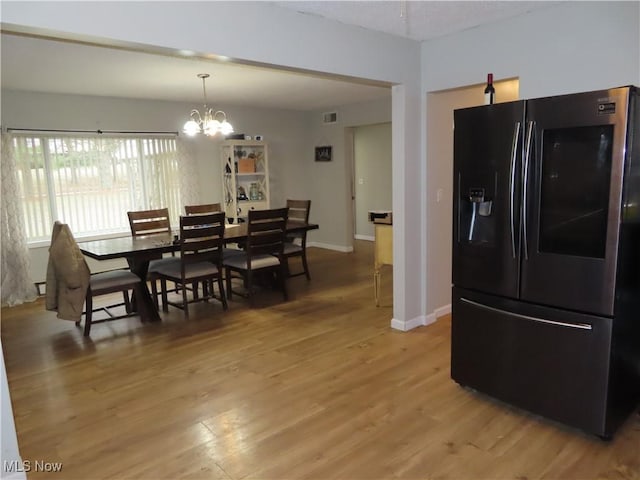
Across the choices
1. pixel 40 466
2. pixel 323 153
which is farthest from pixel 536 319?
pixel 323 153

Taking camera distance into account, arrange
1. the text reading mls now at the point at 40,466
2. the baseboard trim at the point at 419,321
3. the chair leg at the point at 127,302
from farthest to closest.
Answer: the chair leg at the point at 127,302 → the baseboard trim at the point at 419,321 → the text reading mls now at the point at 40,466

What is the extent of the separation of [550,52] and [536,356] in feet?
6.14

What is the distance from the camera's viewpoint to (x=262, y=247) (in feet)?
15.2

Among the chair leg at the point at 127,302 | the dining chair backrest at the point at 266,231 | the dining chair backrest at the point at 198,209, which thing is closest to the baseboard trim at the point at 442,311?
the dining chair backrest at the point at 266,231

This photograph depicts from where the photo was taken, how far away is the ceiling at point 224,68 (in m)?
2.82

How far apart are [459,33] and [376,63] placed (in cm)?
65

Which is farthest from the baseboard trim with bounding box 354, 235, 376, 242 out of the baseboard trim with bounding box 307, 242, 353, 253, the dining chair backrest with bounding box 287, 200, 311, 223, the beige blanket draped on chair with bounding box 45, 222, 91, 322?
the beige blanket draped on chair with bounding box 45, 222, 91, 322

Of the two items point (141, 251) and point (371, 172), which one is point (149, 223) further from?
point (371, 172)

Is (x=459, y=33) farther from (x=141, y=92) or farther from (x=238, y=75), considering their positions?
(x=141, y=92)

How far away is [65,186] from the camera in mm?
5430

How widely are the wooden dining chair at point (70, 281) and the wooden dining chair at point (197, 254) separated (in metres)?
0.42

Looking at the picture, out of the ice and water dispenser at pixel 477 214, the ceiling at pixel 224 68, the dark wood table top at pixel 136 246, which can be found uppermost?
the ceiling at pixel 224 68

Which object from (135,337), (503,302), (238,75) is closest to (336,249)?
(238,75)

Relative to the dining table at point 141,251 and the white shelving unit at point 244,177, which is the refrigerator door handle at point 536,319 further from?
the white shelving unit at point 244,177
